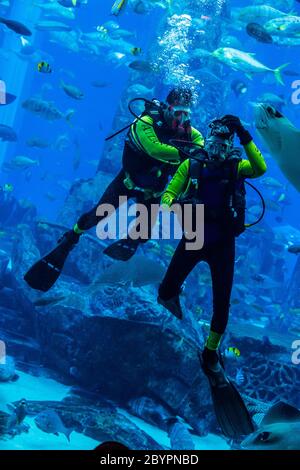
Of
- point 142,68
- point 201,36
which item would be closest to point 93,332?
point 142,68

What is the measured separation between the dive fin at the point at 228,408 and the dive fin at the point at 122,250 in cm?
181

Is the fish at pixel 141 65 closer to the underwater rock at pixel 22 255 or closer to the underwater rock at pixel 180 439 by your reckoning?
the underwater rock at pixel 22 255

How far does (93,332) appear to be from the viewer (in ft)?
23.4

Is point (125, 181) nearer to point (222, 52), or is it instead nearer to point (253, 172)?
point (253, 172)

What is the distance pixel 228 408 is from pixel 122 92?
1520cm

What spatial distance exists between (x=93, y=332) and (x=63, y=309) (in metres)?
0.77

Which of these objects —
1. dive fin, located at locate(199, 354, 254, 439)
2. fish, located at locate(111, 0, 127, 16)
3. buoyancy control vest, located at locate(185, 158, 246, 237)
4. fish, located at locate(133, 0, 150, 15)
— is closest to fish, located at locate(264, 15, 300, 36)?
fish, located at locate(133, 0, 150, 15)

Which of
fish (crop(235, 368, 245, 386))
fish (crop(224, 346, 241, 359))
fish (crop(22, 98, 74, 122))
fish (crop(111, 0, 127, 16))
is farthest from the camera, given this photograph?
fish (crop(22, 98, 74, 122))

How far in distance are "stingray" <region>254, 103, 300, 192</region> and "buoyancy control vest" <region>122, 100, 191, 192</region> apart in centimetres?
135

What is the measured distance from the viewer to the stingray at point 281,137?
3188mm

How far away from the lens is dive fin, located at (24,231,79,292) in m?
5.08

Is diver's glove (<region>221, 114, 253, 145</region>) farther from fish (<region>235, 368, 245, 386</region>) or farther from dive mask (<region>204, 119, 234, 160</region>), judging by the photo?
fish (<region>235, 368, 245, 386</region>)

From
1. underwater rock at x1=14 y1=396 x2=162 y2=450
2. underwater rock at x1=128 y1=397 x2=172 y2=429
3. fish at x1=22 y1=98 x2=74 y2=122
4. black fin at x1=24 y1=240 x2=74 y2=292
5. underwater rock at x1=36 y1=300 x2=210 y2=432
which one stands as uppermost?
fish at x1=22 y1=98 x2=74 y2=122

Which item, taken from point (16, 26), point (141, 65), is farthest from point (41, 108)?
point (141, 65)
